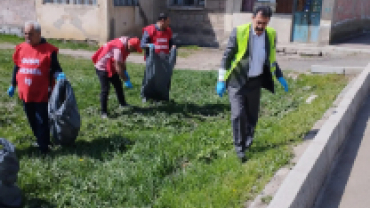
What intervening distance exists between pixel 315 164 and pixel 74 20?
1220 cm

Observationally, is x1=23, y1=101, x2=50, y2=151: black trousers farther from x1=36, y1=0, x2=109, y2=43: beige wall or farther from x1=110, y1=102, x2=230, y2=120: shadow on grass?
x1=36, y1=0, x2=109, y2=43: beige wall

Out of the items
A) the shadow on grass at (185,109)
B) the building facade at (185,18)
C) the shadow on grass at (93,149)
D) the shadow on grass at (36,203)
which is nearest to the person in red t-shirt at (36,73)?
the shadow on grass at (93,149)

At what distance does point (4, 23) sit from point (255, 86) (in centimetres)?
1357

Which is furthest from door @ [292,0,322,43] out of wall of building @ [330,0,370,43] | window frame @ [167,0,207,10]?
window frame @ [167,0,207,10]

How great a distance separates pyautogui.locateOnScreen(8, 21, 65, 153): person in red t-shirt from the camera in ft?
14.7

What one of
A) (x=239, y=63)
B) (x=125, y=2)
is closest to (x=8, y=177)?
(x=239, y=63)

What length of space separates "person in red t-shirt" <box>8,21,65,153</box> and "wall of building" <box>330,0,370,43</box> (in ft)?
38.1

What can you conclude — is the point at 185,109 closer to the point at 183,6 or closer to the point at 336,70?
the point at 336,70

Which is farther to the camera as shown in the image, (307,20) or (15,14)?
(15,14)

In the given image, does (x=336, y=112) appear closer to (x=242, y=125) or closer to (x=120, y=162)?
(x=242, y=125)

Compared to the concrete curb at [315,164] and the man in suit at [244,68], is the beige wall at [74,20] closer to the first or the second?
the concrete curb at [315,164]

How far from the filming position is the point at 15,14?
15234 mm

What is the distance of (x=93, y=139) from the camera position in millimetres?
5332

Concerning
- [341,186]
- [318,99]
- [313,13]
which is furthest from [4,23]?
[341,186]
